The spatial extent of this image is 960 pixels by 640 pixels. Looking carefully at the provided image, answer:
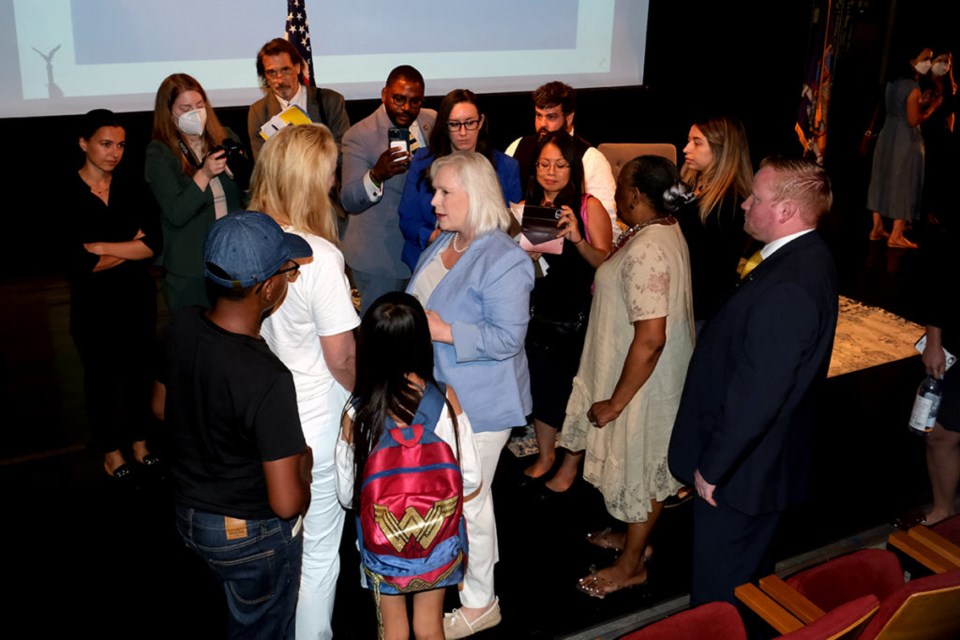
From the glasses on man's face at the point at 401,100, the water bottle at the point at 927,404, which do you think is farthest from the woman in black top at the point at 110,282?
the water bottle at the point at 927,404

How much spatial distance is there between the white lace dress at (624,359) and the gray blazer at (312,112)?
210 centimetres

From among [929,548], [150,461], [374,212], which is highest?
[374,212]

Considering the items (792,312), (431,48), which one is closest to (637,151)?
(431,48)

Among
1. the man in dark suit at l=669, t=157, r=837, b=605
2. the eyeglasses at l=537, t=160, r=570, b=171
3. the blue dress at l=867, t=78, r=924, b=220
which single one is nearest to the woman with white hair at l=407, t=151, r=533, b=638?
A: the man in dark suit at l=669, t=157, r=837, b=605

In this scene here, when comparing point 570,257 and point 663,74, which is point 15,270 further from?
point 663,74

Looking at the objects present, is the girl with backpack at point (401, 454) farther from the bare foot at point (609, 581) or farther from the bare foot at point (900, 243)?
the bare foot at point (900, 243)

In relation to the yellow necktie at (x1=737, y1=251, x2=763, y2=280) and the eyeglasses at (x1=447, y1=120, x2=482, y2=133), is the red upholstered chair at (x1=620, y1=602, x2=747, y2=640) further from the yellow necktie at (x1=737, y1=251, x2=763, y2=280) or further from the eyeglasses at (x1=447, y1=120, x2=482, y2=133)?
the eyeglasses at (x1=447, y1=120, x2=482, y2=133)

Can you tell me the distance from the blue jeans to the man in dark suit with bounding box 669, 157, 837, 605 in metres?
1.20

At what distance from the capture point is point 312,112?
15.1ft

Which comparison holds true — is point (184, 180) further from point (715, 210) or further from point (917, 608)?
point (917, 608)

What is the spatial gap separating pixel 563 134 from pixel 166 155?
1693 mm

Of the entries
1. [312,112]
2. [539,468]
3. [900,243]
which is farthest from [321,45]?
[900,243]

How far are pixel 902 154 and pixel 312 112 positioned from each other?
545 centimetres

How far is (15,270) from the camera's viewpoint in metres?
6.47
